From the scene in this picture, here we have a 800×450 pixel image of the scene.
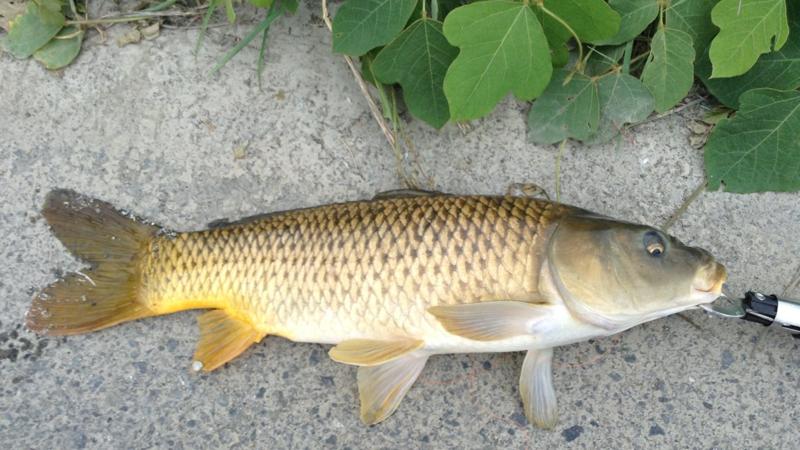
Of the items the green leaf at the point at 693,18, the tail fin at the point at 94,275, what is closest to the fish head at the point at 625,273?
the green leaf at the point at 693,18

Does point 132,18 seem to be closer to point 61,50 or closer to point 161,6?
point 161,6

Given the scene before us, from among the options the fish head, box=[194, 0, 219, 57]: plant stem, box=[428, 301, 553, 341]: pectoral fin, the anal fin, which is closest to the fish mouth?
the fish head

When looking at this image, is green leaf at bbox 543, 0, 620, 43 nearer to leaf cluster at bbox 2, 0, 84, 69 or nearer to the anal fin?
the anal fin

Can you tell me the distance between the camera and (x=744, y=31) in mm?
2055

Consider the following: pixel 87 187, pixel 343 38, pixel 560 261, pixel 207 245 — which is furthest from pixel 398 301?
pixel 87 187

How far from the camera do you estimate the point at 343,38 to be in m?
2.16

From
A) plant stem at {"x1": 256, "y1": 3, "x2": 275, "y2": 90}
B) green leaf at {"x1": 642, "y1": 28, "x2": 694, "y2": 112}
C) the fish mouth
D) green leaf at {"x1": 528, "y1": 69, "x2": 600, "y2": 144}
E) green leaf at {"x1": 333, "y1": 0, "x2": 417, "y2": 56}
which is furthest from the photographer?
plant stem at {"x1": 256, "y1": 3, "x2": 275, "y2": 90}

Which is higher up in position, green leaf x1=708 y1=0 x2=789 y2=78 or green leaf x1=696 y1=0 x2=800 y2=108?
green leaf x1=708 y1=0 x2=789 y2=78

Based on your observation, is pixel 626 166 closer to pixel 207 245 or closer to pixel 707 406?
pixel 707 406

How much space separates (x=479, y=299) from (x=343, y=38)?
921 millimetres

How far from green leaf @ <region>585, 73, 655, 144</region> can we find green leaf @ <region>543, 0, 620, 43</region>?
0.80ft

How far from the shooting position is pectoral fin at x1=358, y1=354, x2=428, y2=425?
207 cm

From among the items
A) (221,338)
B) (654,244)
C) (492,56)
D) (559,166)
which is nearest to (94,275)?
(221,338)

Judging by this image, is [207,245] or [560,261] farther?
[207,245]
